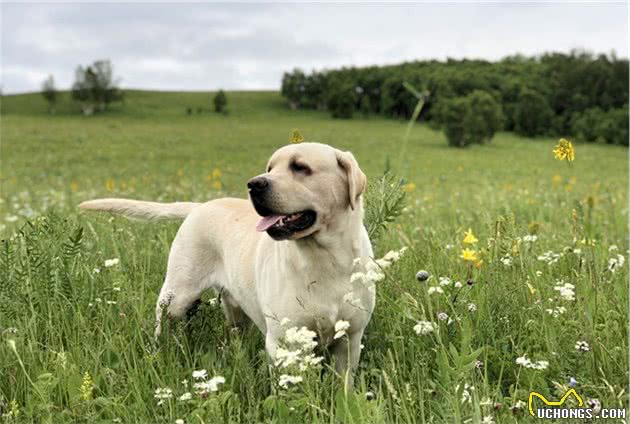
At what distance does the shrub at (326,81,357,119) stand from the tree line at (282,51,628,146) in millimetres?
124

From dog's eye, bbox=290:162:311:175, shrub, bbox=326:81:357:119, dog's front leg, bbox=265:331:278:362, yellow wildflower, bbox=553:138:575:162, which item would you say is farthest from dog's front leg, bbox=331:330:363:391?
shrub, bbox=326:81:357:119

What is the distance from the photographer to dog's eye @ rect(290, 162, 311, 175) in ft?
11.0

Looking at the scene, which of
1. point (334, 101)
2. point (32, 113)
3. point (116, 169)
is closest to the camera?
point (116, 169)

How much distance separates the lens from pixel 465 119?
144 ft

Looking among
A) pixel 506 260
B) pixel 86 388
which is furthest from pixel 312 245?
pixel 86 388

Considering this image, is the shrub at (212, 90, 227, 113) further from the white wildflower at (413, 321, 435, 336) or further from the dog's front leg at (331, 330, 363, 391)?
the white wildflower at (413, 321, 435, 336)

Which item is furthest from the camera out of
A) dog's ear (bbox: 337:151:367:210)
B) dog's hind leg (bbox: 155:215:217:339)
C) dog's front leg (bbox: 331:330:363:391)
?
dog's hind leg (bbox: 155:215:217:339)

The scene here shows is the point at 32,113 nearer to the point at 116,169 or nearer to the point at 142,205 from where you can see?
the point at 116,169

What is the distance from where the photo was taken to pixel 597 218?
26.8 feet

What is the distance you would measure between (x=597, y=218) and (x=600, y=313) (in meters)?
4.97

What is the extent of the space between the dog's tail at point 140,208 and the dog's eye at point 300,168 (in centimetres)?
170

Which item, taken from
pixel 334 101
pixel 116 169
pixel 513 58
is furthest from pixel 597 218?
pixel 513 58

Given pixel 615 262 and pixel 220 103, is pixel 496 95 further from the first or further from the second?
pixel 615 262

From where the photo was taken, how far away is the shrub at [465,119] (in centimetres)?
4400
